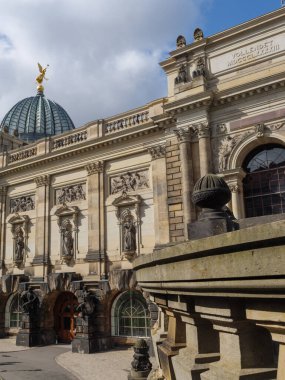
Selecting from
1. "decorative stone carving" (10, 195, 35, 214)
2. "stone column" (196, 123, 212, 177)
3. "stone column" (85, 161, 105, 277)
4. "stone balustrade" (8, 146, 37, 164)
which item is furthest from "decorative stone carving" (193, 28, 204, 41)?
"decorative stone carving" (10, 195, 35, 214)

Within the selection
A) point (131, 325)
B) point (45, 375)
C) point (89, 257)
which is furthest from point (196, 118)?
point (45, 375)

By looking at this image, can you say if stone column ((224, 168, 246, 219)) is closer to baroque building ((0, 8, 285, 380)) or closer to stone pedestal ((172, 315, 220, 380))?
baroque building ((0, 8, 285, 380))

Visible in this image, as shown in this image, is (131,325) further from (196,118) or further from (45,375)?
(196,118)

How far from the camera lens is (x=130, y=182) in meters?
23.4

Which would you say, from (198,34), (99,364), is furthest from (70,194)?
(198,34)

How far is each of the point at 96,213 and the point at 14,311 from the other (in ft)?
32.7

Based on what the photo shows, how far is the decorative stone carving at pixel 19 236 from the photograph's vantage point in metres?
27.4

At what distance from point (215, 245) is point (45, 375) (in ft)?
51.5

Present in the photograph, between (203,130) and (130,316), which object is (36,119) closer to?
(130,316)

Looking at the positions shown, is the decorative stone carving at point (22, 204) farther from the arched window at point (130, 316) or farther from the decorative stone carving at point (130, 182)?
the arched window at point (130, 316)

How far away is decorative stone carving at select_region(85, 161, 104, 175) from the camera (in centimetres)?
2467

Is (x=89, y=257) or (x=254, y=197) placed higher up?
(x=254, y=197)

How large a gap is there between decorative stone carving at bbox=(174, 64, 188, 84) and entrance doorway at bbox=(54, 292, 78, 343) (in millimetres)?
14667

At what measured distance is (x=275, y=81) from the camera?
57.5 ft
